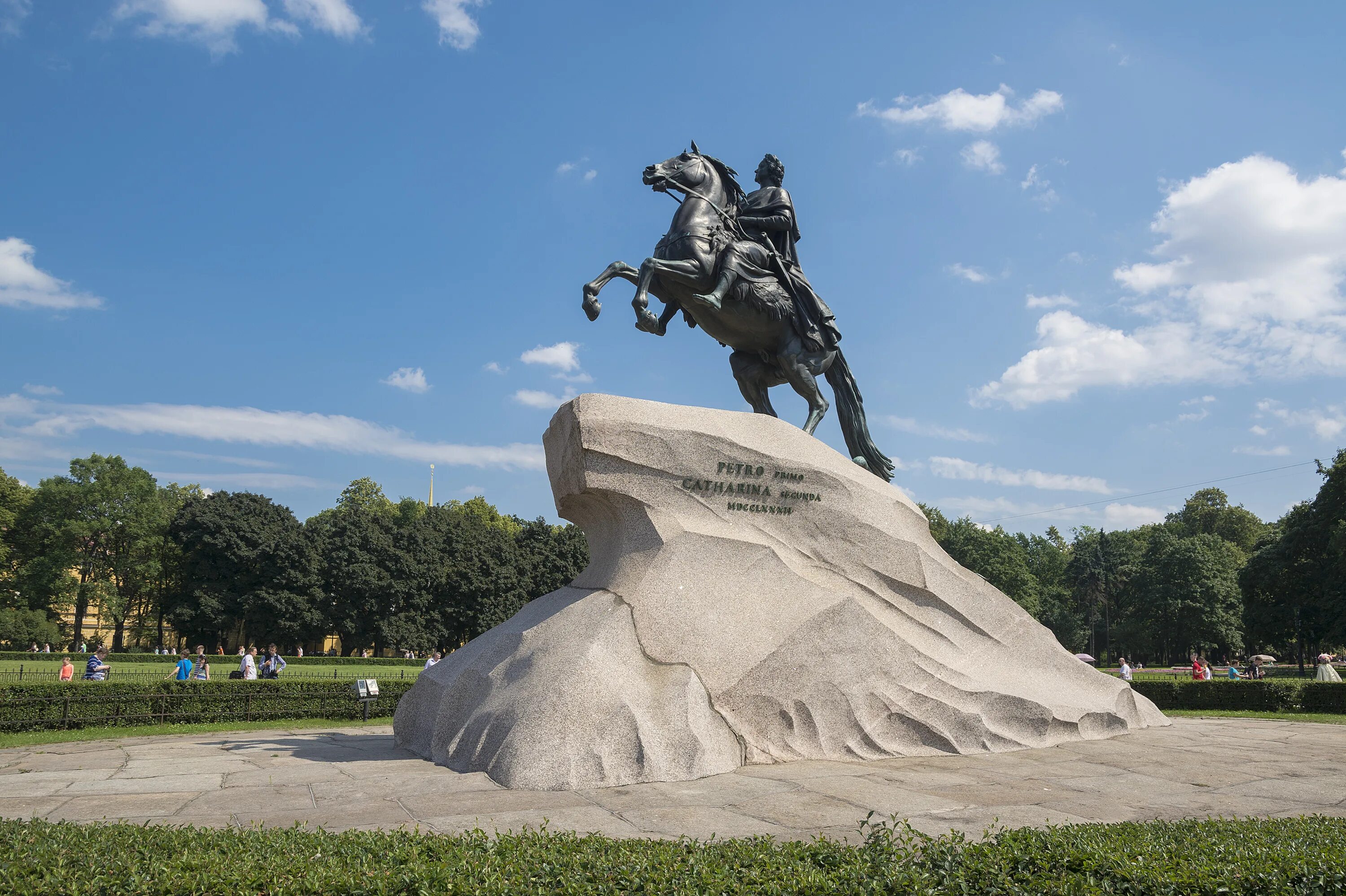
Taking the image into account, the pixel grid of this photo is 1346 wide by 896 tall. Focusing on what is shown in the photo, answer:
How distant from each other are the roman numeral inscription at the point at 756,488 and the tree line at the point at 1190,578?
2899 centimetres

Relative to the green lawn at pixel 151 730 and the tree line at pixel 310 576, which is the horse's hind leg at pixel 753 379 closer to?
the green lawn at pixel 151 730

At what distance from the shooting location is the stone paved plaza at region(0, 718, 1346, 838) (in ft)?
18.9

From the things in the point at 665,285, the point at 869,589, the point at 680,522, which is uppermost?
the point at 665,285

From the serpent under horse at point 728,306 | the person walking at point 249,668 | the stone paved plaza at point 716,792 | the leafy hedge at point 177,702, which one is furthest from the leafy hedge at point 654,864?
the person walking at point 249,668

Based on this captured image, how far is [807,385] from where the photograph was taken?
1297cm

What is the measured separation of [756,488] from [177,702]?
38.0 feet

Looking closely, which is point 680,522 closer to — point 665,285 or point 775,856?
point 665,285

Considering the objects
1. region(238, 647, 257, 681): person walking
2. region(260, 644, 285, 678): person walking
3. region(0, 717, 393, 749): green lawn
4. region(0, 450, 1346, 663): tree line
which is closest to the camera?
region(0, 717, 393, 749): green lawn

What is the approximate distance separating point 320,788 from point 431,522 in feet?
139

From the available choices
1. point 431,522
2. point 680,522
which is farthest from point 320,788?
point 431,522

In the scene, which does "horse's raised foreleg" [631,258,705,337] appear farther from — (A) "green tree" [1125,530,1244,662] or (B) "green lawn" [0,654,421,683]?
(A) "green tree" [1125,530,1244,662]

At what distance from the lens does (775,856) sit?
3.99 m

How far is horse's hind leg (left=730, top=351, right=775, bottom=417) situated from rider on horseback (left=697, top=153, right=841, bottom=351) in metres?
0.82

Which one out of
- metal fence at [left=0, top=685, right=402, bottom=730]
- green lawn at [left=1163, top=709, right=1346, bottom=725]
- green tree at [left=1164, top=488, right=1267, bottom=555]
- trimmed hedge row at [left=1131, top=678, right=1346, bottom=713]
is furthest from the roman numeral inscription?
green tree at [left=1164, top=488, right=1267, bottom=555]
